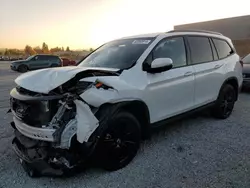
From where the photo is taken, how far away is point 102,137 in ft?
10.2

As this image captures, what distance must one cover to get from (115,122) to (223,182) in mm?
1449

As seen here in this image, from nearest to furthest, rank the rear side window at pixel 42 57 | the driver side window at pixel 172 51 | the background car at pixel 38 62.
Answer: the driver side window at pixel 172 51
the background car at pixel 38 62
the rear side window at pixel 42 57

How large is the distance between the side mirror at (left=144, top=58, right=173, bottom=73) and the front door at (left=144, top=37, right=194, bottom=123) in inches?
3.3

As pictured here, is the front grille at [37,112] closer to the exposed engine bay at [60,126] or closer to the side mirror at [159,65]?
the exposed engine bay at [60,126]

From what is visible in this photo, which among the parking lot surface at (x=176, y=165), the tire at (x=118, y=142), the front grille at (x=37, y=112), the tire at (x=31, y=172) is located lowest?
the parking lot surface at (x=176, y=165)

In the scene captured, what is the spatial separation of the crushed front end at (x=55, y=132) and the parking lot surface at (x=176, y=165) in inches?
11.1

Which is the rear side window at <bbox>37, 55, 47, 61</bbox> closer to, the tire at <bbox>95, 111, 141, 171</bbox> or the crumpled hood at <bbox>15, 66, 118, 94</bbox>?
the crumpled hood at <bbox>15, 66, 118, 94</bbox>

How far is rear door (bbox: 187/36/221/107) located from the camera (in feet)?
15.3

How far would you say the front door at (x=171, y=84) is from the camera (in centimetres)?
380

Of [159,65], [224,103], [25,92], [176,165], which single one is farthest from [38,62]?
[176,165]

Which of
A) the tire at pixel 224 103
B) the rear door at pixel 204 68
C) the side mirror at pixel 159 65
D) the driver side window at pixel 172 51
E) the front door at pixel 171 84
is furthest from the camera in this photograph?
the tire at pixel 224 103

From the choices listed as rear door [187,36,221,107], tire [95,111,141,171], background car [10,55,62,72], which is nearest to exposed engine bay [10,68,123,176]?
tire [95,111,141,171]

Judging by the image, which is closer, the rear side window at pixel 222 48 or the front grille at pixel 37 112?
the front grille at pixel 37 112

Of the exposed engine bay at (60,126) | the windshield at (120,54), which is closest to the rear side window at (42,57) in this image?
the windshield at (120,54)
